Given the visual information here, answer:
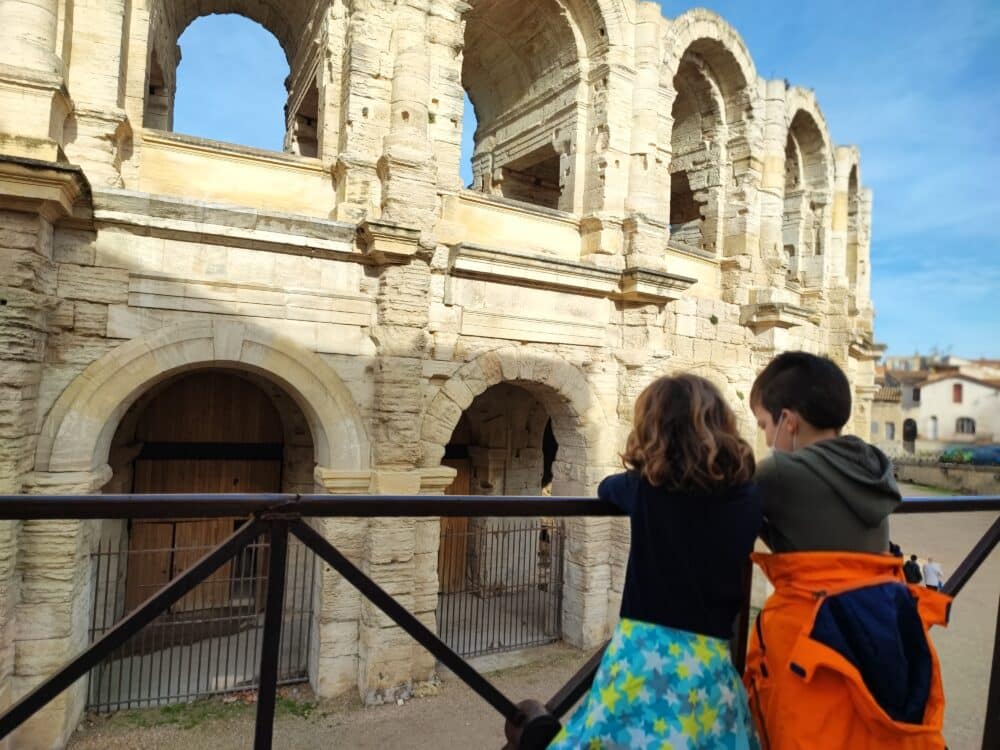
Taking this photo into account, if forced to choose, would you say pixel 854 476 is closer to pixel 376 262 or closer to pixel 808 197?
pixel 376 262

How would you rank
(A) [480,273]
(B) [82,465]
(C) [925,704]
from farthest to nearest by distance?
(A) [480,273], (B) [82,465], (C) [925,704]

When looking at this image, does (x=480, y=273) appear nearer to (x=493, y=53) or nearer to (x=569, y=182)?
(x=569, y=182)

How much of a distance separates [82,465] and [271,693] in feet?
18.8

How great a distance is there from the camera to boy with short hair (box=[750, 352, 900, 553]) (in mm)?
1593

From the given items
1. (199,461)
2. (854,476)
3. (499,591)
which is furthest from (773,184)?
(854,476)

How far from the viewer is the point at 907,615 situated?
1.55m

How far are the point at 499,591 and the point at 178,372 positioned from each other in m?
5.94

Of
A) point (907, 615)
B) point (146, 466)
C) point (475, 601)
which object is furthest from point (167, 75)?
point (907, 615)

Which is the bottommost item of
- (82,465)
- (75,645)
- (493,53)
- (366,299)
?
(75,645)

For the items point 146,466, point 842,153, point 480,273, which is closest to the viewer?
point 480,273

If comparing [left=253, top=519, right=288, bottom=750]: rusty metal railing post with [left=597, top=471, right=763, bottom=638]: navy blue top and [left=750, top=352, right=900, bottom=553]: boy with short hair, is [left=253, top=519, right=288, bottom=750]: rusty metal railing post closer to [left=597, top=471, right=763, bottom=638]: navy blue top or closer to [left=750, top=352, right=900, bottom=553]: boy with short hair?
[left=597, top=471, right=763, bottom=638]: navy blue top

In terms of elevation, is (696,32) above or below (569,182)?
above

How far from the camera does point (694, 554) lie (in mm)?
1551

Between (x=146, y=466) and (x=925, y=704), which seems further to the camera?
(x=146, y=466)
